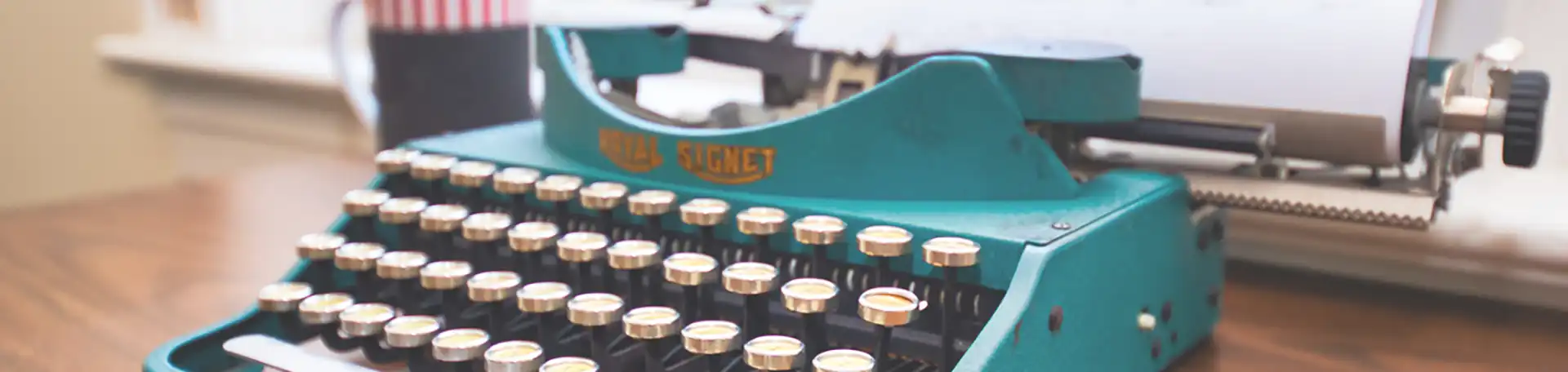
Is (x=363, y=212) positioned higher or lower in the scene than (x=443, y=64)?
lower

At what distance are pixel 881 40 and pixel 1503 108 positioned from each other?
564mm

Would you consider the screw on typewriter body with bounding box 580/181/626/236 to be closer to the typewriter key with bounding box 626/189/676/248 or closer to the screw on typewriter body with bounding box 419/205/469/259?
the typewriter key with bounding box 626/189/676/248

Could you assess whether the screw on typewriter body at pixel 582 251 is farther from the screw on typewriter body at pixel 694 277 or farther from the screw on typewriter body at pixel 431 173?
the screw on typewriter body at pixel 431 173

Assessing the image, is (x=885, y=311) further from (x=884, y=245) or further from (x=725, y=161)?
(x=725, y=161)

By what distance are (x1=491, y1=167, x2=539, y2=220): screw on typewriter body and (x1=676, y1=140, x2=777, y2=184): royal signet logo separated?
0.48ft

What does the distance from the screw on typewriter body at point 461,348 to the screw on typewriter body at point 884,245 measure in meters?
0.29

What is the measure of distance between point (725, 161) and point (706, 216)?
9cm

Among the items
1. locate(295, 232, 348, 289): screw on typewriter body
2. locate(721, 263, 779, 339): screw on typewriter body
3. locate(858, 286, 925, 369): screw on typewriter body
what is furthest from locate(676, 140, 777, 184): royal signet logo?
locate(295, 232, 348, 289): screw on typewriter body

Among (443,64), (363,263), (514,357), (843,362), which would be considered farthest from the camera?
(443,64)

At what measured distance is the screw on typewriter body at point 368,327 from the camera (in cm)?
94

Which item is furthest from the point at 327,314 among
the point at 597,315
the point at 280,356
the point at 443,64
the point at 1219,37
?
the point at 1219,37

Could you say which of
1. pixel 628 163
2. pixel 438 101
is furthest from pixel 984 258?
pixel 438 101

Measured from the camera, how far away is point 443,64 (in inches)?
60.0

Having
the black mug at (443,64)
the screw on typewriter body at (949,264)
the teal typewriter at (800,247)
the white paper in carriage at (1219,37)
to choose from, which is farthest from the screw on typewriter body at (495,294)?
the black mug at (443,64)
